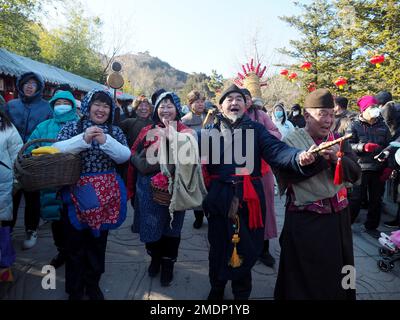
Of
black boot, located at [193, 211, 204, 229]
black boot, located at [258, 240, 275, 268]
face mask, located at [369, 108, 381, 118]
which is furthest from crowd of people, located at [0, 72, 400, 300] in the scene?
face mask, located at [369, 108, 381, 118]

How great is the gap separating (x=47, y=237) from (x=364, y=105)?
4965mm

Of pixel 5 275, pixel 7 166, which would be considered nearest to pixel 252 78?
pixel 7 166

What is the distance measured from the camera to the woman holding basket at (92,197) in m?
2.48

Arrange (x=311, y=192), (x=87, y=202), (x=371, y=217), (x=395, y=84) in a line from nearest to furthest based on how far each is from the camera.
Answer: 1. (x=311, y=192)
2. (x=87, y=202)
3. (x=371, y=217)
4. (x=395, y=84)

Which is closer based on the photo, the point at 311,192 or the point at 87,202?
the point at 311,192

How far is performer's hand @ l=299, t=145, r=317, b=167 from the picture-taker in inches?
74.3

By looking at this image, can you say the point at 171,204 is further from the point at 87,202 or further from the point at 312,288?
the point at 312,288

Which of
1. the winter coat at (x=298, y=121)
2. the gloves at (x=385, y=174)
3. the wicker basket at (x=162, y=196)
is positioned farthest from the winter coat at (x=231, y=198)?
the winter coat at (x=298, y=121)

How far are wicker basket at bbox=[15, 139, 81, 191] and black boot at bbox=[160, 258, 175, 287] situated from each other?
4.44 feet

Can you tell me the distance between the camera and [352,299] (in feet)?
7.50

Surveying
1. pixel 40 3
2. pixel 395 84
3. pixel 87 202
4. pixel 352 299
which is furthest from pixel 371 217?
pixel 40 3

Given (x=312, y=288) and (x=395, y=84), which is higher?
(x=395, y=84)

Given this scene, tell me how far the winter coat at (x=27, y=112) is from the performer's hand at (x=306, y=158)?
3.34 metres

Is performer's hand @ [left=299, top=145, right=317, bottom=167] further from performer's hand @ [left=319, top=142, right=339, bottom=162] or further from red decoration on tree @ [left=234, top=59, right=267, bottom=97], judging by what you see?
red decoration on tree @ [left=234, top=59, right=267, bottom=97]
